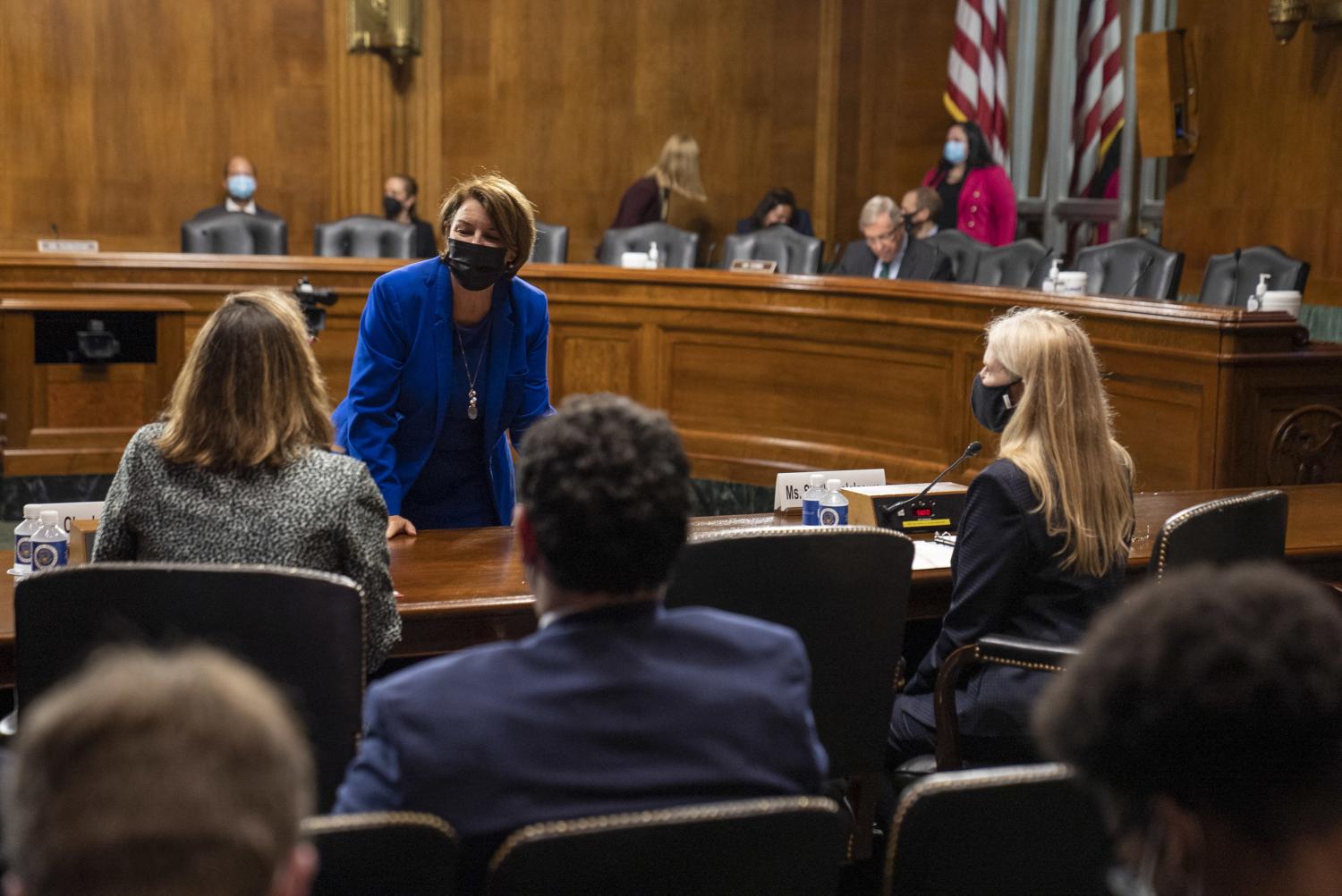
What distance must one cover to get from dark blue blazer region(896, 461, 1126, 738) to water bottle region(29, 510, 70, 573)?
5.15ft

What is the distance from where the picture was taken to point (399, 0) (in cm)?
954

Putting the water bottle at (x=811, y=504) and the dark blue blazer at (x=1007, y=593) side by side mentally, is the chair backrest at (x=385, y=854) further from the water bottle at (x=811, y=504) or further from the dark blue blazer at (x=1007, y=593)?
the water bottle at (x=811, y=504)

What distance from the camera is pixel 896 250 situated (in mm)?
7352

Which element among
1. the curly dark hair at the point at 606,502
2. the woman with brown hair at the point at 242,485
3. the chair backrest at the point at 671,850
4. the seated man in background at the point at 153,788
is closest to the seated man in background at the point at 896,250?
the woman with brown hair at the point at 242,485

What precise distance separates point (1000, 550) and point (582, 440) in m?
1.29

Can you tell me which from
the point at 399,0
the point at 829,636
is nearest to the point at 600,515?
the point at 829,636

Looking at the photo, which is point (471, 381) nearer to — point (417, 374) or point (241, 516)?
point (417, 374)

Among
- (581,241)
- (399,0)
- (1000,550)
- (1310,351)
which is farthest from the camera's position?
(581,241)

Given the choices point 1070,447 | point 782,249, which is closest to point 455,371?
point 1070,447

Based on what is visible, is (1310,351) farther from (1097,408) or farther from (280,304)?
(280,304)

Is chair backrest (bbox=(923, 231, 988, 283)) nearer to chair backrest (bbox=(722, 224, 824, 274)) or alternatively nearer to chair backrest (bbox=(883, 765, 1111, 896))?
chair backrest (bbox=(722, 224, 824, 274))

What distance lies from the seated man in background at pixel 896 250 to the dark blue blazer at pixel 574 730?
5876 millimetres

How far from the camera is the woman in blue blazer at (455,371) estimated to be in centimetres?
318

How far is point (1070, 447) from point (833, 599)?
58 centimetres
